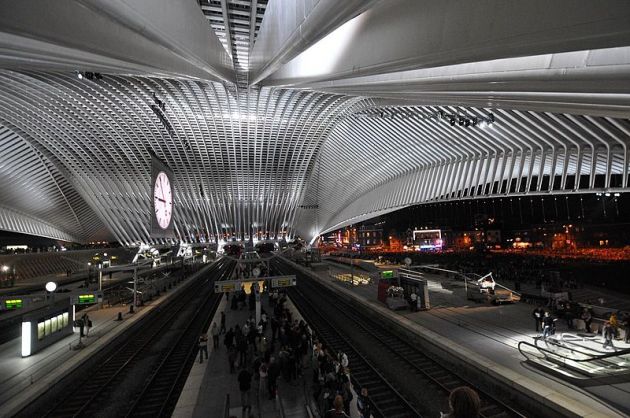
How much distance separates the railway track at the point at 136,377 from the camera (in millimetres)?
10453

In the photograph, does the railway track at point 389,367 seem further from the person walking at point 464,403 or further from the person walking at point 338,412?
the person walking at point 464,403

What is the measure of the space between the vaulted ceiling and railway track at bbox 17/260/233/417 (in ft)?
31.8

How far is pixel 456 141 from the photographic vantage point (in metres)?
25.7

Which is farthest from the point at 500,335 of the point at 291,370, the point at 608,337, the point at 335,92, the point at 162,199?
the point at 162,199

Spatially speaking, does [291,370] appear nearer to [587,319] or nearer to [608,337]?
[608,337]

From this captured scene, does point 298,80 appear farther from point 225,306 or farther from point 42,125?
point 42,125

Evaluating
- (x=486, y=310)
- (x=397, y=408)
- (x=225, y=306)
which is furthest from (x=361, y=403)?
(x=225, y=306)

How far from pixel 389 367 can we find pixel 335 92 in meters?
10.2

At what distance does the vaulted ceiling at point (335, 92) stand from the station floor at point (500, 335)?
22.3 feet

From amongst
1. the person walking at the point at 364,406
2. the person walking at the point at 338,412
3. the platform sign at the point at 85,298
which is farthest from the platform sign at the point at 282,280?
the person walking at the point at 338,412

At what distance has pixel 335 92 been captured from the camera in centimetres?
1236

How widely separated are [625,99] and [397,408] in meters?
9.09

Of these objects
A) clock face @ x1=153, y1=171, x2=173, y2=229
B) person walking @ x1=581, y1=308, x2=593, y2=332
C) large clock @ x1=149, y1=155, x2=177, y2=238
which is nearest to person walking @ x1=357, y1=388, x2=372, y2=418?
person walking @ x1=581, y1=308, x2=593, y2=332

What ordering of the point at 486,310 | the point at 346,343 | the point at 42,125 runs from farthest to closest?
1. the point at 42,125
2. the point at 486,310
3. the point at 346,343
